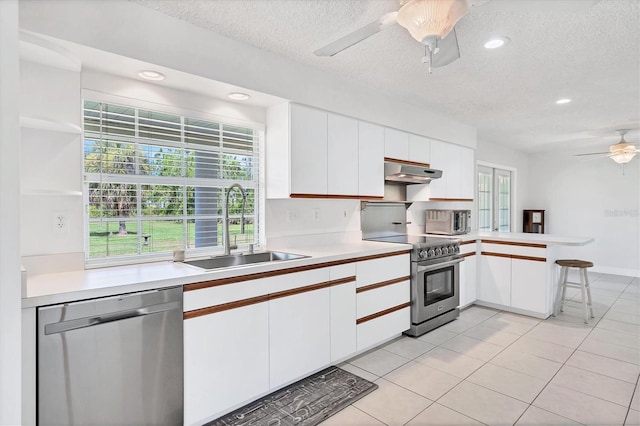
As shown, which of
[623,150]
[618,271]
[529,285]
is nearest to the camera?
[529,285]

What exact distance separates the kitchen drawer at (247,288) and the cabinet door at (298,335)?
3.5 inches

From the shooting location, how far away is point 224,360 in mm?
2096

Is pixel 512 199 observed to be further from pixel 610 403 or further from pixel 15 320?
pixel 15 320

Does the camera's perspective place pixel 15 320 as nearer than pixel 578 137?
Yes

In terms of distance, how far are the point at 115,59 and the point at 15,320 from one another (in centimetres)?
150

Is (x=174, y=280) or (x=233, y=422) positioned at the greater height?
(x=174, y=280)

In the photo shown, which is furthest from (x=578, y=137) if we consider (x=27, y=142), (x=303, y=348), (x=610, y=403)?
(x=27, y=142)

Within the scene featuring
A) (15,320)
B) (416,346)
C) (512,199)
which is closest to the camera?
(15,320)

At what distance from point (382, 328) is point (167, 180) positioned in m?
2.22

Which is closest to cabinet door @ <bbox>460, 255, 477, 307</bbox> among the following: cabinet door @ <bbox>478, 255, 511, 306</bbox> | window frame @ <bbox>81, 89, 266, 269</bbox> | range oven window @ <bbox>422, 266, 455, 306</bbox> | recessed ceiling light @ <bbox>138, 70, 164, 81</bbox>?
cabinet door @ <bbox>478, 255, 511, 306</bbox>

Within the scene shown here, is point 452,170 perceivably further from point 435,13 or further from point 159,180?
point 159,180

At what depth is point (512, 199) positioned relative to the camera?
722 centimetres

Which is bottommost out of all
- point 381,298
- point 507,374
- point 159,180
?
point 507,374

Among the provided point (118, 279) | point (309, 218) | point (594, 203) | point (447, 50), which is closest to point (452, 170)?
point (309, 218)
